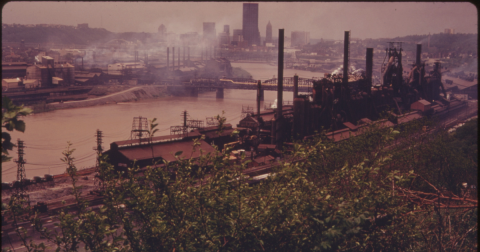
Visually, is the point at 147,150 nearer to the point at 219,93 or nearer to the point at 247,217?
the point at 247,217

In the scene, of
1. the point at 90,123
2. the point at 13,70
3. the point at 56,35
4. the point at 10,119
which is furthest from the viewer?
the point at 56,35

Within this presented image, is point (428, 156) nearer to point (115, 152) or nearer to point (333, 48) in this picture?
point (115, 152)

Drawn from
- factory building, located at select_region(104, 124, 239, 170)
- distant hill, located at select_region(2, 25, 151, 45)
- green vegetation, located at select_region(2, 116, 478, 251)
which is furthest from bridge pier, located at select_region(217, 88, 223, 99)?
distant hill, located at select_region(2, 25, 151, 45)

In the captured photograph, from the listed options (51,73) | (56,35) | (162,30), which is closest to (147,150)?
(51,73)

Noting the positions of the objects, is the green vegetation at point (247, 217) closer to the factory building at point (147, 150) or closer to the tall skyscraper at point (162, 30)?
the factory building at point (147, 150)

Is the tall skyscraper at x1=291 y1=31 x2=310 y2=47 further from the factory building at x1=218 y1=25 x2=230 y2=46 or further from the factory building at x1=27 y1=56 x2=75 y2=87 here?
the factory building at x1=27 y1=56 x2=75 y2=87

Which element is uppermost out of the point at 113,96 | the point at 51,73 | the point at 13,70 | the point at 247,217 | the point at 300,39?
the point at 300,39

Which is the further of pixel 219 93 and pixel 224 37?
pixel 224 37

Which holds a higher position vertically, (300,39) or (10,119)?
(300,39)

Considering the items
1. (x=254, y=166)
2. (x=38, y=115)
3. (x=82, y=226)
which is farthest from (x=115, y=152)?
(x=38, y=115)
